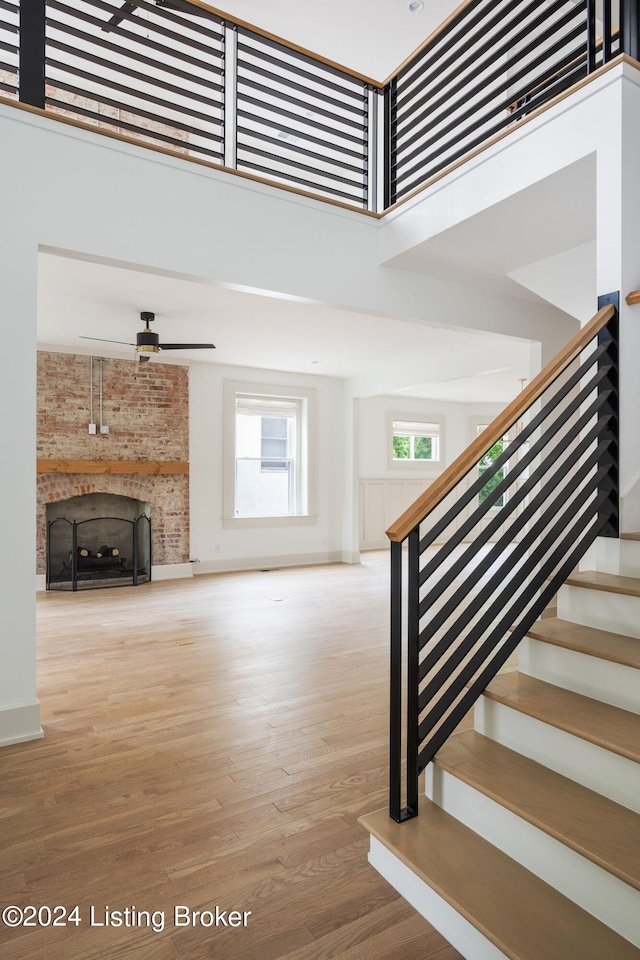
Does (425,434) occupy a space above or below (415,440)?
above

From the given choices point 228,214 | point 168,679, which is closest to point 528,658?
point 168,679

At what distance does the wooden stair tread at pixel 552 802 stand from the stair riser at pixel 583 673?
311mm

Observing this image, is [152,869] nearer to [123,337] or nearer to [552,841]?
[552,841]

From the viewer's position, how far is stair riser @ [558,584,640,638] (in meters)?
2.13

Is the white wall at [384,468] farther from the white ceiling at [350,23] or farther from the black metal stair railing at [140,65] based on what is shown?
the white ceiling at [350,23]

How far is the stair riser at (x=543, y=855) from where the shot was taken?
1.40 m

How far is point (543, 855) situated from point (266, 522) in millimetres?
6605

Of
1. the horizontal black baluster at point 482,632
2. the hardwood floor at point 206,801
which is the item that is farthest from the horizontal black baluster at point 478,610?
the hardwood floor at point 206,801

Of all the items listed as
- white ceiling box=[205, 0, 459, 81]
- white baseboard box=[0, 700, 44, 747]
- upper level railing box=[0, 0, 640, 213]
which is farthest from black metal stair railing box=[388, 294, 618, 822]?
white ceiling box=[205, 0, 459, 81]

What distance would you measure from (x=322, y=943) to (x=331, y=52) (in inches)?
224

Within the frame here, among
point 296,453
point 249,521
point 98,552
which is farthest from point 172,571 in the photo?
point 296,453

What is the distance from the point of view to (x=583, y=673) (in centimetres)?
200

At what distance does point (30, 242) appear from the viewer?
275cm

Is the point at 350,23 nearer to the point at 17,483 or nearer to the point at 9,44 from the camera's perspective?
the point at 9,44
